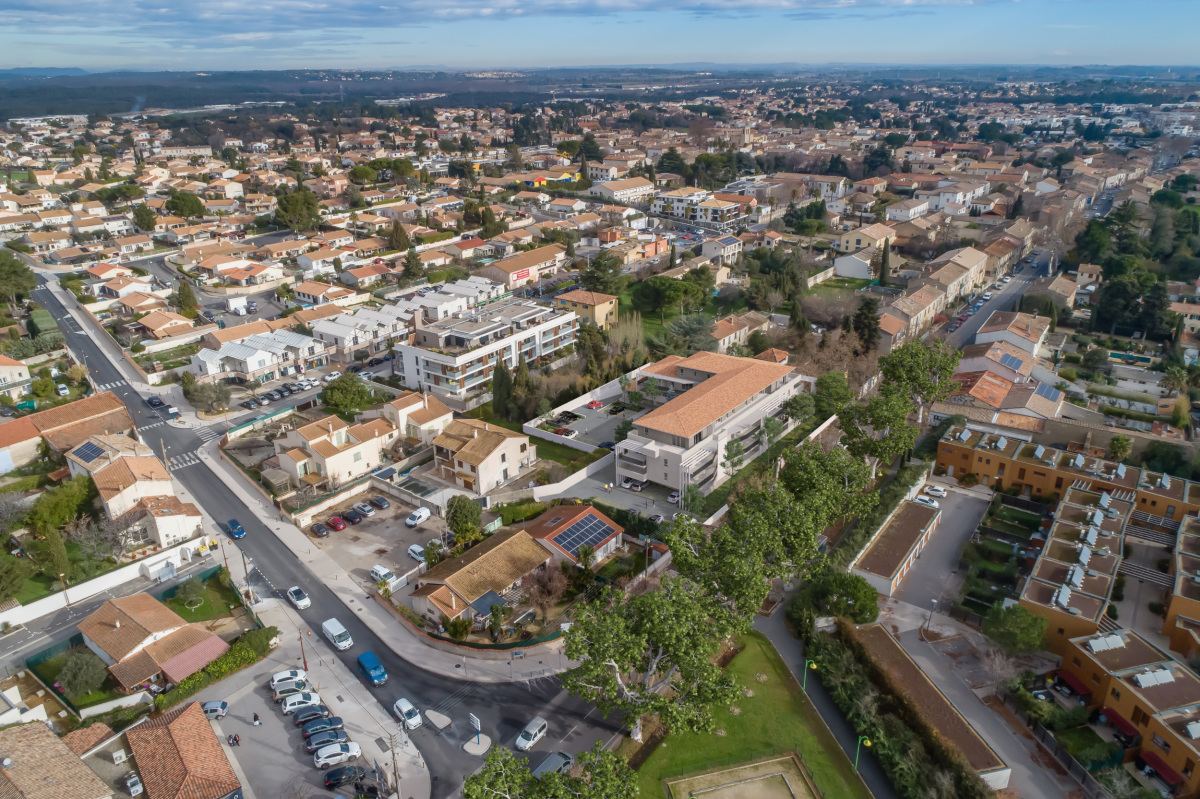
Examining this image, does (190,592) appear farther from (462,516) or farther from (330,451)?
(462,516)

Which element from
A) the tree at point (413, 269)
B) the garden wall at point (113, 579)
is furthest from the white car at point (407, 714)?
the tree at point (413, 269)

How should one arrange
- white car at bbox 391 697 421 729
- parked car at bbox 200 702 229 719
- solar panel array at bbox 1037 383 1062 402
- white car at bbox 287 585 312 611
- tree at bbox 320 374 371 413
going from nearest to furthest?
white car at bbox 391 697 421 729, parked car at bbox 200 702 229 719, white car at bbox 287 585 312 611, solar panel array at bbox 1037 383 1062 402, tree at bbox 320 374 371 413

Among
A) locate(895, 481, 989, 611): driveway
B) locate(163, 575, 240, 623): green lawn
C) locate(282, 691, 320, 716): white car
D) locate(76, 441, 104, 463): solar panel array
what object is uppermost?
locate(76, 441, 104, 463): solar panel array

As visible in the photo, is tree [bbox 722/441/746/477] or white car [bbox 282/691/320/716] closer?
white car [bbox 282/691/320/716]

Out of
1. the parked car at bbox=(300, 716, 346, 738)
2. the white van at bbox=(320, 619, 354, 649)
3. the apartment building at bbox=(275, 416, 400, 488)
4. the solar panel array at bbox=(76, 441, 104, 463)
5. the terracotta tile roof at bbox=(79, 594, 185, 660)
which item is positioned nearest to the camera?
the parked car at bbox=(300, 716, 346, 738)

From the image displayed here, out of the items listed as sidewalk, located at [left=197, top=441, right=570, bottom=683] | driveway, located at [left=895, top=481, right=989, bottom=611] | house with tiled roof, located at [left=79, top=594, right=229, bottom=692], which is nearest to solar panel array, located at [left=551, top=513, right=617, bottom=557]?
sidewalk, located at [left=197, top=441, right=570, bottom=683]

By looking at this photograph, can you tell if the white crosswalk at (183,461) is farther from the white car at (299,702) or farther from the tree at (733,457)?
the tree at (733,457)

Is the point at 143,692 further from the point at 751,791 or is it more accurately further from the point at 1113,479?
the point at 1113,479

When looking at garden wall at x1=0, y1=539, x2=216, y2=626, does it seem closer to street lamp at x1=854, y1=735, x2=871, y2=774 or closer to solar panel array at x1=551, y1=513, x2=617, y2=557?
solar panel array at x1=551, y1=513, x2=617, y2=557

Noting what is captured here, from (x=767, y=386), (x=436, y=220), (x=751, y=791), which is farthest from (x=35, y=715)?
(x=436, y=220)
